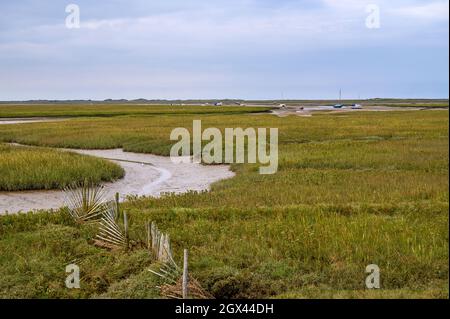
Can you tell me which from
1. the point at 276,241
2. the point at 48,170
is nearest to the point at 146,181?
the point at 48,170

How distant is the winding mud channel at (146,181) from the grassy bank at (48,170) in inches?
21.3

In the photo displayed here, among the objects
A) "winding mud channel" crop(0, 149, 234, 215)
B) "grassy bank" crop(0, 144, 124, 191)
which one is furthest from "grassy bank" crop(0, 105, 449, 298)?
"grassy bank" crop(0, 144, 124, 191)

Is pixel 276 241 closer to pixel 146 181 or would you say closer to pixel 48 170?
pixel 146 181

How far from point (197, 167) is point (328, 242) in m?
17.4

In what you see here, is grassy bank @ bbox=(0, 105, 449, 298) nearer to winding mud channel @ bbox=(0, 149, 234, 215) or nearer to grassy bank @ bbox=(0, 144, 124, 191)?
winding mud channel @ bbox=(0, 149, 234, 215)

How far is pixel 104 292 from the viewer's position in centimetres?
990

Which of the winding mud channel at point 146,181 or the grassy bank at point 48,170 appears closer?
the winding mud channel at point 146,181

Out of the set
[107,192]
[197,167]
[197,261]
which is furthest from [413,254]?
[197,167]

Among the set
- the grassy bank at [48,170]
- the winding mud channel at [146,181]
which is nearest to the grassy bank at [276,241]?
the winding mud channel at [146,181]

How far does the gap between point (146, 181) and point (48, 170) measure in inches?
170

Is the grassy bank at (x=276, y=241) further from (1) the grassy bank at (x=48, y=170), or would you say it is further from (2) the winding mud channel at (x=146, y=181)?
(1) the grassy bank at (x=48, y=170)

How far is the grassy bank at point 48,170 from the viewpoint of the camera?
2119 centimetres
